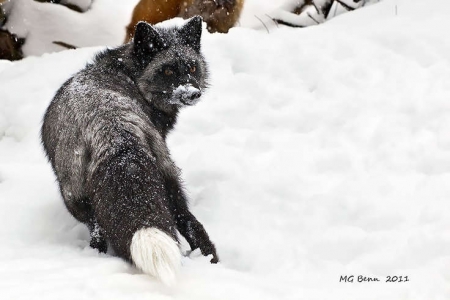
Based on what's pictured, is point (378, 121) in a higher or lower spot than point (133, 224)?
higher

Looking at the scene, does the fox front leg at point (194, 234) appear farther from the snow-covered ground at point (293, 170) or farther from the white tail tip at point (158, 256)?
the white tail tip at point (158, 256)

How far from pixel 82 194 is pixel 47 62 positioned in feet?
13.9

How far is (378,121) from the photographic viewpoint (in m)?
5.57

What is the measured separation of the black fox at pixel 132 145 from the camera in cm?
339

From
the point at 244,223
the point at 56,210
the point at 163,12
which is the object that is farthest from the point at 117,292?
the point at 163,12

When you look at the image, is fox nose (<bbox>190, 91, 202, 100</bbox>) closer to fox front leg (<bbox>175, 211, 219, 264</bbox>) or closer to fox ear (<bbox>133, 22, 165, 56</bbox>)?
fox ear (<bbox>133, 22, 165, 56</bbox>)

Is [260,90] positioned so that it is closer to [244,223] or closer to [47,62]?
[244,223]

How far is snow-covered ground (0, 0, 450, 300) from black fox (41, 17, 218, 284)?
207 millimetres

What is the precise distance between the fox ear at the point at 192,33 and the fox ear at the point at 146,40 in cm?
33

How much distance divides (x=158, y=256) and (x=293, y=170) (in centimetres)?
229

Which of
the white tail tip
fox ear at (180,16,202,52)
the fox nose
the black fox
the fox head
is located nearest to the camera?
the white tail tip

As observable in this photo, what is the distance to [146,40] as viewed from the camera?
485 cm

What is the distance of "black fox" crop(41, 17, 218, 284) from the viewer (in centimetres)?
339


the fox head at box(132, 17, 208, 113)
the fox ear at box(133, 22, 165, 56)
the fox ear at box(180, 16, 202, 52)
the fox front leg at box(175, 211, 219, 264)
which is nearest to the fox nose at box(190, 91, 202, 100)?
the fox head at box(132, 17, 208, 113)
